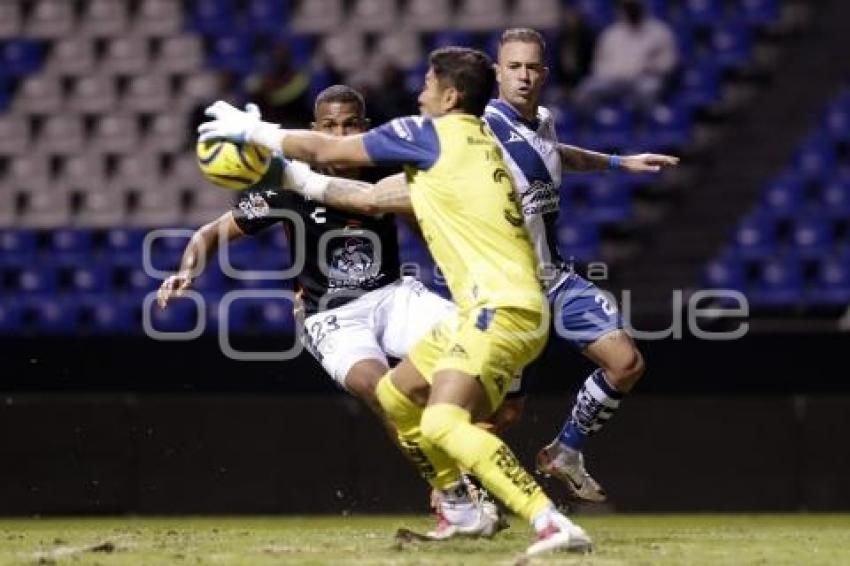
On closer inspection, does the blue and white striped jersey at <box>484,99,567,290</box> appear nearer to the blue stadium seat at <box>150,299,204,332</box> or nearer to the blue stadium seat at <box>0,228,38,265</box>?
the blue stadium seat at <box>150,299,204,332</box>

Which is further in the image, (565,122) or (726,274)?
(565,122)

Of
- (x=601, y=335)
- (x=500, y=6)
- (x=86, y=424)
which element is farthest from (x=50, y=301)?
(x=601, y=335)

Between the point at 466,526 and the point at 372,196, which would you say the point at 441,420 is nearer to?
the point at 466,526

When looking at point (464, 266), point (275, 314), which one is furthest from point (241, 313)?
point (464, 266)

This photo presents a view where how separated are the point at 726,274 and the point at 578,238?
4.55ft

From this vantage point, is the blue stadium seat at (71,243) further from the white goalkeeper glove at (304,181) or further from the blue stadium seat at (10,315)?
the white goalkeeper glove at (304,181)

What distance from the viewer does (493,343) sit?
7.36 metres

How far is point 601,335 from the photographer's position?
361 inches

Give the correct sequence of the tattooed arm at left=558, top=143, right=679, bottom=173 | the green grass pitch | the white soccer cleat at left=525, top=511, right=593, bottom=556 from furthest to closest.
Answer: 1. the tattooed arm at left=558, top=143, right=679, bottom=173
2. the green grass pitch
3. the white soccer cleat at left=525, top=511, right=593, bottom=556

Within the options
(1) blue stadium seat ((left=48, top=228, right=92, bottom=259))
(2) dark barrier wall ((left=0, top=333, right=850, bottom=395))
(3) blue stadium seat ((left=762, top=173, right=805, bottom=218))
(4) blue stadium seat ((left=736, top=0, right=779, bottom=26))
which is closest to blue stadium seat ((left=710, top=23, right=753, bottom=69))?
(4) blue stadium seat ((left=736, top=0, right=779, bottom=26))

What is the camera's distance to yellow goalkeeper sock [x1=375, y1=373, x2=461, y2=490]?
788cm

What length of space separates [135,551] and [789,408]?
20.4 feet

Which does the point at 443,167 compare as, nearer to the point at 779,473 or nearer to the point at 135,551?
the point at 135,551

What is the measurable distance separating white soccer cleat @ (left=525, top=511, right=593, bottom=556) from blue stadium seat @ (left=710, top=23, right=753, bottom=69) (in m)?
10.6
